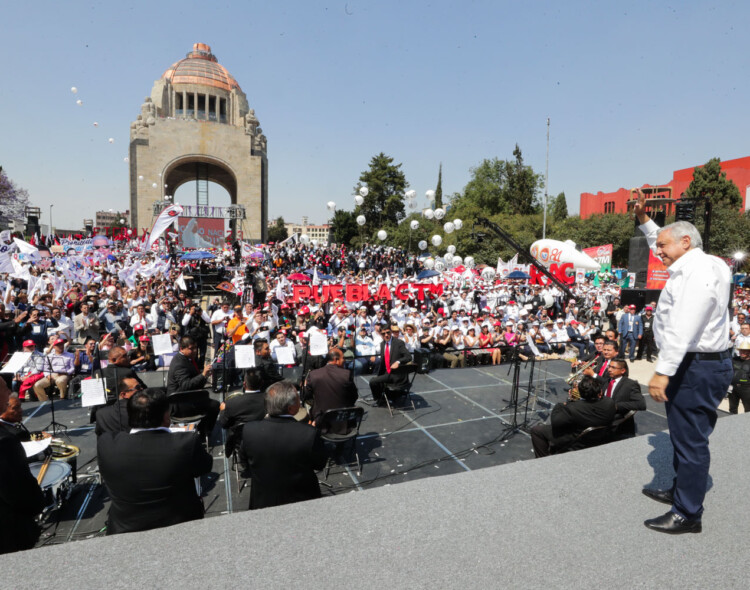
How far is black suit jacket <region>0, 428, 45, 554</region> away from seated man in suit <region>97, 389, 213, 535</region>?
45 centimetres

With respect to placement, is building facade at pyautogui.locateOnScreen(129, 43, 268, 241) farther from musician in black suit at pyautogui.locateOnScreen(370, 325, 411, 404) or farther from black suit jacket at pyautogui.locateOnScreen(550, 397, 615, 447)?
black suit jacket at pyautogui.locateOnScreen(550, 397, 615, 447)

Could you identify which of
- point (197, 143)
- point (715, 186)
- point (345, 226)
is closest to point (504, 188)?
point (715, 186)

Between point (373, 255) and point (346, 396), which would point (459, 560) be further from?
point (373, 255)

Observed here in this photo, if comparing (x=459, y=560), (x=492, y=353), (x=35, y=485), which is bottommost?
(x=492, y=353)

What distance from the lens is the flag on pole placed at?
14.2 metres

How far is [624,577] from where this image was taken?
169 centimetres

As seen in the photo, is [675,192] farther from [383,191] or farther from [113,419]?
[113,419]

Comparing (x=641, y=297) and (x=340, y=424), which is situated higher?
(x=641, y=297)

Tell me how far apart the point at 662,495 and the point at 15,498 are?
3553 mm

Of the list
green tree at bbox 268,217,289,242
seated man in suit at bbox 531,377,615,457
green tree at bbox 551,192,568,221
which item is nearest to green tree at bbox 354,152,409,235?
green tree at bbox 551,192,568,221

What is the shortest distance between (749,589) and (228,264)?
30.0m

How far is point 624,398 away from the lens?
16.7 ft

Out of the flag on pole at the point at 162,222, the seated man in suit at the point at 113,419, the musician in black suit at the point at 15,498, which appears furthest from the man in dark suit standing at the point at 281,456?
the flag on pole at the point at 162,222

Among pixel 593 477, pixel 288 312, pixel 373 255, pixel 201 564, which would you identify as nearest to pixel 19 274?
pixel 288 312
